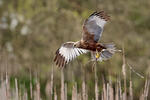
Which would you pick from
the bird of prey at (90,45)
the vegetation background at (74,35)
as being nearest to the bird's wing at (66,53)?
the bird of prey at (90,45)

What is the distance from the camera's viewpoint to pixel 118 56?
10602mm

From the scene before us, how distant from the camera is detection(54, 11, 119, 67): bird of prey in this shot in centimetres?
476

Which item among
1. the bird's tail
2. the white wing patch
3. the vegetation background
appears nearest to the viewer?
the bird's tail

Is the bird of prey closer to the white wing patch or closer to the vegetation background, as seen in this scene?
the white wing patch

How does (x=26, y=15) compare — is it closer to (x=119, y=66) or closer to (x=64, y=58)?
(x=119, y=66)

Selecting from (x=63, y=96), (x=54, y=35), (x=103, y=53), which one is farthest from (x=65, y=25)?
(x=63, y=96)

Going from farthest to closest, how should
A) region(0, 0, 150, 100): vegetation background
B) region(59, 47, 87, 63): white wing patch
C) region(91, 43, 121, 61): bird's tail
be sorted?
region(0, 0, 150, 100): vegetation background → region(59, 47, 87, 63): white wing patch → region(91, 43, 121, 61): bird's tail

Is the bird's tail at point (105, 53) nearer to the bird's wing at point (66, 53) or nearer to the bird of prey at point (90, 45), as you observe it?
the bird of prey at point (90, 45)

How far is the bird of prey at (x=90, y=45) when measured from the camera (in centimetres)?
476

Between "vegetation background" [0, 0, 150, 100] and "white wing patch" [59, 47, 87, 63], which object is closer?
"white wing patch" [59, 47, 87, 63]

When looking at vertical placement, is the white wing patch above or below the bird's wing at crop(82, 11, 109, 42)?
below

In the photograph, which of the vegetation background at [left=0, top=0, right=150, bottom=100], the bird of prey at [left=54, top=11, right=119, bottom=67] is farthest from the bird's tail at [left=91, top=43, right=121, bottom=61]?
the vegetation background at [left=0, top=0, right=150, bottom=100]

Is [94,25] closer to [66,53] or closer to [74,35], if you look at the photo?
[66,53]

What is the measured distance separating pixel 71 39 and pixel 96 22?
581 cm
